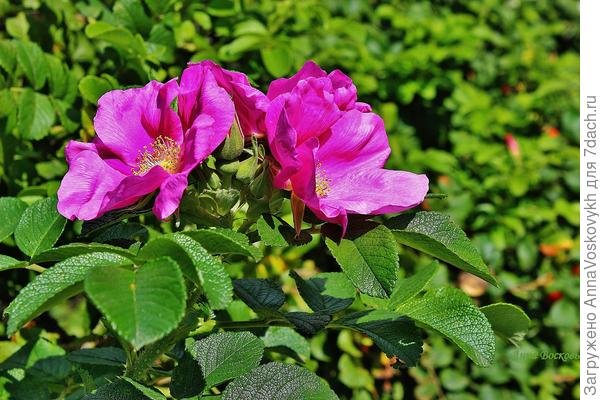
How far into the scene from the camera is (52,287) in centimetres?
77

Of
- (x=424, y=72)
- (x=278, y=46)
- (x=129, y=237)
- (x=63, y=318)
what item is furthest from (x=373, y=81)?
(x=129, y=237)

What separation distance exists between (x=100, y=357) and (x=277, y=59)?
78cm

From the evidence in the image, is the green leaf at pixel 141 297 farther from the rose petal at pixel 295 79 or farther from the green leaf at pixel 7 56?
the green leaf at pixel 7 56

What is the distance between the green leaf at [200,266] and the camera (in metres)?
0.76

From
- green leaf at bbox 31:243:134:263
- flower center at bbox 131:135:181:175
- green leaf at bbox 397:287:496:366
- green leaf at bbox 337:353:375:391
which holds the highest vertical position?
flower center at bbox 131:135:181:175

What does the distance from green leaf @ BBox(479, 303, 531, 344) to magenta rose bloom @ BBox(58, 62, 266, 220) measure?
42 centimetres

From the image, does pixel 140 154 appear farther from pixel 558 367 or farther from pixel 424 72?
pixel 558 367

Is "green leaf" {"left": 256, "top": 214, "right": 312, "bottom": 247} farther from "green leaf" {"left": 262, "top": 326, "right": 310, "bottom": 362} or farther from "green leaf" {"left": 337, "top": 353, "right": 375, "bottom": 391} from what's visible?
"green leaf" {"left": 337, "top": 353, "right": 375, "bottom": 391}

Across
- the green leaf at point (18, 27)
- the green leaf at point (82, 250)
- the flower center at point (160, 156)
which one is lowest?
the green leaf at point (18, 27)

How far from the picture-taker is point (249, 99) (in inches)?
36.1

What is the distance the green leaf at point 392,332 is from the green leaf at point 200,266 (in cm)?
29

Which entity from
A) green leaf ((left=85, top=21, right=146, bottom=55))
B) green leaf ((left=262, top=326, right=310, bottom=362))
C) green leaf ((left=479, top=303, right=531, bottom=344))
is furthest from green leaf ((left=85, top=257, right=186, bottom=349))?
green leaf ((left=85, top=21, right=146, bottom=55))

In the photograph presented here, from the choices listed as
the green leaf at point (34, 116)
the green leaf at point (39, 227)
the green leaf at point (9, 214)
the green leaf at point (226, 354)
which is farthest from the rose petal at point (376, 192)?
the green leaf at point (34, 116)

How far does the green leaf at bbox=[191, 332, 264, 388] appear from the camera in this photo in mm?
979
